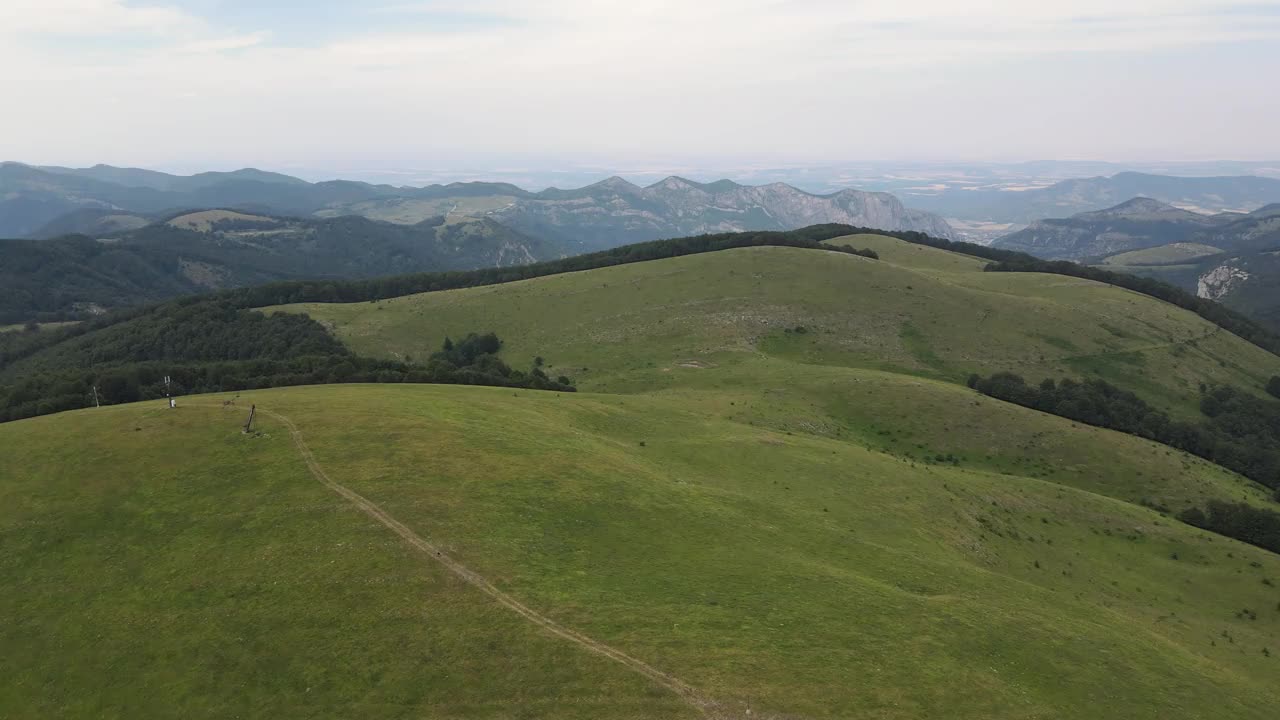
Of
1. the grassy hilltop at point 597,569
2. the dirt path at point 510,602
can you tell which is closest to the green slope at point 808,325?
the grassy hilltop at point 597,569

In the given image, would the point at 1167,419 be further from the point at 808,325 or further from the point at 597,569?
the point at 597,569

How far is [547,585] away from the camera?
26500 mm

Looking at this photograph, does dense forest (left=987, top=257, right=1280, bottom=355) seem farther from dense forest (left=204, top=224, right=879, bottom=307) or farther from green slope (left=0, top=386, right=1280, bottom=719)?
green slope (left=0, top=386, right=1280, bottom=719)

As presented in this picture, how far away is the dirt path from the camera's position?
2048 centimetres

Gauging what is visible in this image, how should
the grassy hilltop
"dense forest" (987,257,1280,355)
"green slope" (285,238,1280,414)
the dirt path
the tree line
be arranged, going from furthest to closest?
1. "dense forest" (987,257,1280,355)
2. "green slope" (285,238,1280,414)
3. the tree line
4. the grassy hilltop
5. the dirt path

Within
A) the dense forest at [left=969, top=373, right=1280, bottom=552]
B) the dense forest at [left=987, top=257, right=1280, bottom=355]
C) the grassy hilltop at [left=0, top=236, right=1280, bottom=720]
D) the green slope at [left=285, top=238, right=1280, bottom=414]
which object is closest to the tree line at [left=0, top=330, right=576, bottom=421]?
→ the grassy hilltop at [left=0, top=236, right=1280, bottom=720]

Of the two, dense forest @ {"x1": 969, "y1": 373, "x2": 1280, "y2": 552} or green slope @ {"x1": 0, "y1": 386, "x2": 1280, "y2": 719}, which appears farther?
dense forest @ {"x1": 969, "y1": 373, "x2": 1280, "y2": 552}

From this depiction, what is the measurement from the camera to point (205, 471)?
35344mm

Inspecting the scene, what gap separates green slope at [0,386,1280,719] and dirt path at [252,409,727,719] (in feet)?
1.12

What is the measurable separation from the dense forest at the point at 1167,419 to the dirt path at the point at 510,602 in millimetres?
83360

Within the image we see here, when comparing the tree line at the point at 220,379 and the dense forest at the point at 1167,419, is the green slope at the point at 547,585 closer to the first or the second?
the tree line at the point at 220,379

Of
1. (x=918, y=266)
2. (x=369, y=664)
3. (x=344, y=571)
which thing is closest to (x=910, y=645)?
(x=369, y=664)

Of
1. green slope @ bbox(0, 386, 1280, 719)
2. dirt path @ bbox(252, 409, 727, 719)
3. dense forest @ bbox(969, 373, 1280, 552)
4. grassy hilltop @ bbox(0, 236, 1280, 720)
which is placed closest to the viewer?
dirt path @ bbox(252, 409, 727, 719)

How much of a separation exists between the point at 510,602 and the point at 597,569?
488 centimetres
